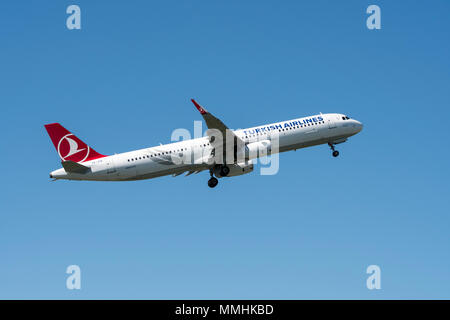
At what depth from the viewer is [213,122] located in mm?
65438

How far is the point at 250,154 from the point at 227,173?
17.5 feet

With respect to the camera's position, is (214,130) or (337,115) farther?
(337,115)

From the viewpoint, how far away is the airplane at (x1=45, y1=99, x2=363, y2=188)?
67.2m

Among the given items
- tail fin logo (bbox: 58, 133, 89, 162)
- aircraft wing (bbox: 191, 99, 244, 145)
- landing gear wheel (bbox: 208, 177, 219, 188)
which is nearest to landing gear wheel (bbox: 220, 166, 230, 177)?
landing gear wheel (bbox: 208, 177, 219, 188)

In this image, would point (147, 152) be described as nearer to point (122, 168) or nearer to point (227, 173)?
point (122, 168)

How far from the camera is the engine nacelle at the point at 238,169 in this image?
2886 inches

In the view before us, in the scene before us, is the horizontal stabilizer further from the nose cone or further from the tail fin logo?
the nose cone

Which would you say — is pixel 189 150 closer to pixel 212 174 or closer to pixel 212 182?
pixel 212 174

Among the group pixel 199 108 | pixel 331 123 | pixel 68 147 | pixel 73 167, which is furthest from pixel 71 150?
pixel 331 123

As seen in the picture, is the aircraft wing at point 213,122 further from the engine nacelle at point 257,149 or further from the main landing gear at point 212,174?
the main landing gear at point 212,174

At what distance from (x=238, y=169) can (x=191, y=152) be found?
758 centimetres
